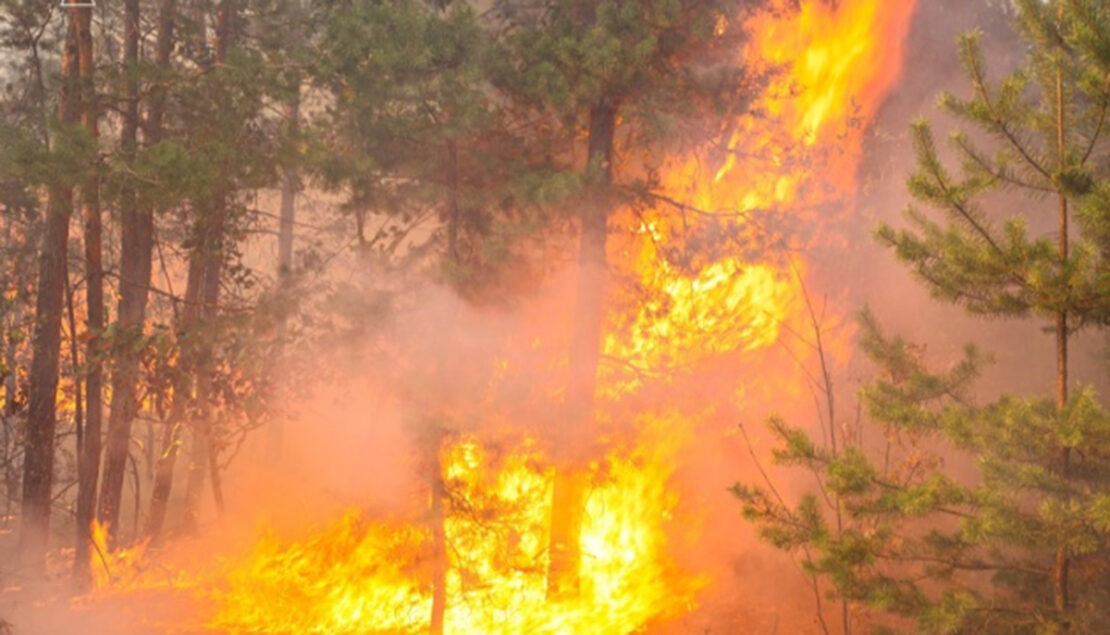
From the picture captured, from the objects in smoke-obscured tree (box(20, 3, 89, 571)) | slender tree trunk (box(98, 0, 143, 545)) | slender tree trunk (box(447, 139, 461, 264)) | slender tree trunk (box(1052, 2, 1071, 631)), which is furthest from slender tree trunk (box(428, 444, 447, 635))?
slender tree trunk (box(1052, 2, 1071, 631))

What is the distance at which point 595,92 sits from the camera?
37.6 feet

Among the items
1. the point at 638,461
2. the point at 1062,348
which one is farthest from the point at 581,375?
the point at 1062,348

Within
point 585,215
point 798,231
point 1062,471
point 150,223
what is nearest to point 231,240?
point 150,223

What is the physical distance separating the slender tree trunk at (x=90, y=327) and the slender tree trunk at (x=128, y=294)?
0.35m

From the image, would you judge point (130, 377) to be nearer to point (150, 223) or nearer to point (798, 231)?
point (150, 223)

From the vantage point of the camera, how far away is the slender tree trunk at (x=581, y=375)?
40.7 feet

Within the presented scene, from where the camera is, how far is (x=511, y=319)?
13133mm

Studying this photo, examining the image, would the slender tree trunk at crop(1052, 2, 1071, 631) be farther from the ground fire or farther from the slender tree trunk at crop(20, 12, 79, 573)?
the slender tree trunk at crop(20, 12, 79, 573)

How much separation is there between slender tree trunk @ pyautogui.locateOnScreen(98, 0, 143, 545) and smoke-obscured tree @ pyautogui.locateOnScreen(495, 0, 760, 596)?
16.9ft

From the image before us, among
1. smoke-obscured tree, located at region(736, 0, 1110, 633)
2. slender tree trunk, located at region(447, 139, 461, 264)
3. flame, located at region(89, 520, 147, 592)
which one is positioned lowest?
flame, located at region(89, 520, 147, 592)

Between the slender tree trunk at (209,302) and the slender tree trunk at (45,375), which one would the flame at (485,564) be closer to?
the slender tree trunk at (209,302)

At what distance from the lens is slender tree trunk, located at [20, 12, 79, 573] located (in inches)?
466

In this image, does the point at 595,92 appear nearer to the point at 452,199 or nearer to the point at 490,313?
the point at 452,199

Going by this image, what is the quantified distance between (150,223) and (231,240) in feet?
4.04
